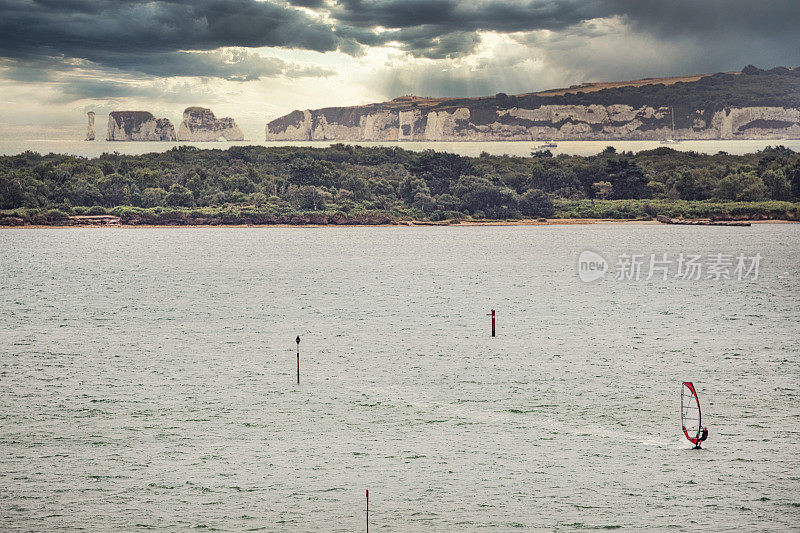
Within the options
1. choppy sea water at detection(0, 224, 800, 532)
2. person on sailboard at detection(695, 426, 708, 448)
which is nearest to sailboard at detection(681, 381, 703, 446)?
person on sailboard at detection(695, 426, 708, 448)

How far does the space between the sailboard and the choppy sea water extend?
515mm

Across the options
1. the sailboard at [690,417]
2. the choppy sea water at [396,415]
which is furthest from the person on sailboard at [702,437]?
the choppy sea water at [396,415]

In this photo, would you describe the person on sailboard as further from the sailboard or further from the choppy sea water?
the choppy sea water


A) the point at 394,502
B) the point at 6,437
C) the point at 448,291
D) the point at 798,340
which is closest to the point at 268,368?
the point at 6,437

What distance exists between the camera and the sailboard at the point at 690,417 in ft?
93.9

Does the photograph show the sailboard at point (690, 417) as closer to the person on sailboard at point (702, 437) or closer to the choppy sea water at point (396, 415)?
→ the person on sailboard at point (702, 437)

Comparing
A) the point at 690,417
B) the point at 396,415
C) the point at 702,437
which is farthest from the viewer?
the point at 396,415

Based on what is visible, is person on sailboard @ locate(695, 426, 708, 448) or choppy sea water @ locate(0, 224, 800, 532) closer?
choppy sea water @ locate(0, 224, 800, 532)

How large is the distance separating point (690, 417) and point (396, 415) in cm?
1172

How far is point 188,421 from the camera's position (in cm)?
3253

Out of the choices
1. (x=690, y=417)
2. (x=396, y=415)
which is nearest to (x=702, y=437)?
(x=690, y=417)

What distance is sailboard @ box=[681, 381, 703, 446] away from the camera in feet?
93.9

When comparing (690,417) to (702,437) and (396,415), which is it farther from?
(396,415)

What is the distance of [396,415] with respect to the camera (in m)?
33.7
